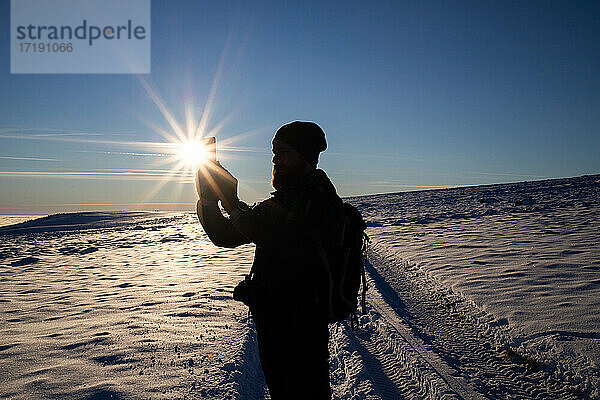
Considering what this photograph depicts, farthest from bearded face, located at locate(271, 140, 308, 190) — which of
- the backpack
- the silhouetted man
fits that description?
the backpack

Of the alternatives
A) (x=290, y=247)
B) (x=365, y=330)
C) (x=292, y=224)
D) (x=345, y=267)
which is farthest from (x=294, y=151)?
(x=365, y=330)

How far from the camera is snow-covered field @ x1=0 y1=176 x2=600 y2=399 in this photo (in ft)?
12.6

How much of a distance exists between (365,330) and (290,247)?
155 inches

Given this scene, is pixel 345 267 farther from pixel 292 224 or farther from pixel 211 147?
pixel 211 147

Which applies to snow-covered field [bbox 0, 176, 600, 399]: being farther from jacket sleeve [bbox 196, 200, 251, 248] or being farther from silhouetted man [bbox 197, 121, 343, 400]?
jacket sleeve [bbox 196, 200, 251, 248]

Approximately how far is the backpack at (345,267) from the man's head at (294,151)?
1.11ft

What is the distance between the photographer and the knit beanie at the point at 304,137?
207cm

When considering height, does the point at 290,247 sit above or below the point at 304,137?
Result: below

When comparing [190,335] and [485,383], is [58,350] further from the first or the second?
[485,383]

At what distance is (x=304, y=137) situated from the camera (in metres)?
2.08

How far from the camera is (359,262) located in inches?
85.7

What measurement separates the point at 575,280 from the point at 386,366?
5019 mm

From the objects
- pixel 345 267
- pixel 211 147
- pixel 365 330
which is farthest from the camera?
pixel 365 330

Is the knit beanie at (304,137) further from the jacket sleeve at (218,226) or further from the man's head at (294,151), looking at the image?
the jacket sleeve at (218,226)
